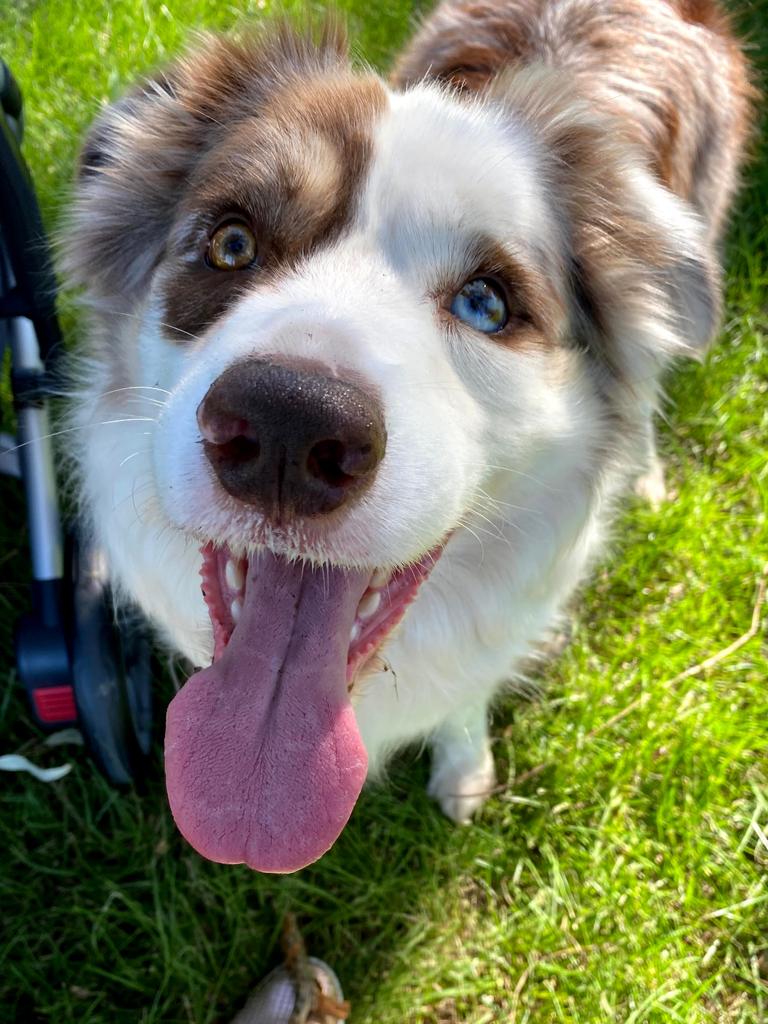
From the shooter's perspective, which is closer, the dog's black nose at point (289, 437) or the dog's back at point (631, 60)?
the dog's black nose at point (289, 437)

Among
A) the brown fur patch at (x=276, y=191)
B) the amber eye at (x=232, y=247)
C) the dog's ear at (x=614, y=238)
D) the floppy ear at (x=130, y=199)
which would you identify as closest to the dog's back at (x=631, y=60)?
the dog's ear at (x=614, y=238)

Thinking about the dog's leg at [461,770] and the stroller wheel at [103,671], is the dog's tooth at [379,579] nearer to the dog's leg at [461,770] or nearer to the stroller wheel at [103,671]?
the stroller wheel at [103,671]

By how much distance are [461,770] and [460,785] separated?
5 centimetres

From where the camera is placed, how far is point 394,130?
1.85 m

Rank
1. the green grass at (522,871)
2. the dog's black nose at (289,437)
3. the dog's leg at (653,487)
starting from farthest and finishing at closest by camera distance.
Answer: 1. the dog's leg at (653,487)
2. the green grass at (522,871)
3. the dog's black nose at (289,437)

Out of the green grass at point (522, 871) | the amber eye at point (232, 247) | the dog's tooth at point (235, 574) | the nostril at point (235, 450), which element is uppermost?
the amber eye at point (232, 247)

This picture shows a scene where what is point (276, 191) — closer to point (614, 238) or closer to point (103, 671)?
point (614, 238)

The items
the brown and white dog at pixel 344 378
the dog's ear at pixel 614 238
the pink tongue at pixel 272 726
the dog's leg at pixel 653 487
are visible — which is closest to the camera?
the brown and white dog at pixel 344 378

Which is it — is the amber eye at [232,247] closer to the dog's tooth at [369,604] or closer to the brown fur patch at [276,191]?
the brown fur patch at [276,191]

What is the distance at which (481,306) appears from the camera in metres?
1.83

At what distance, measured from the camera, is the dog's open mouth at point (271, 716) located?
1746 mm

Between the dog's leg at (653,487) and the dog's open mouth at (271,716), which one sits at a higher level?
the dog's open mouth at (271,716)

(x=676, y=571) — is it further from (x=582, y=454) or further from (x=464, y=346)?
(x=464, y=346)

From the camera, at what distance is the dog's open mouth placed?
175cm
